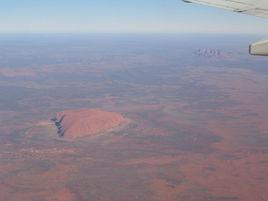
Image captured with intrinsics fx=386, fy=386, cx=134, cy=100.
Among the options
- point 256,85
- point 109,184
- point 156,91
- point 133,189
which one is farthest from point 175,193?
point 256,85

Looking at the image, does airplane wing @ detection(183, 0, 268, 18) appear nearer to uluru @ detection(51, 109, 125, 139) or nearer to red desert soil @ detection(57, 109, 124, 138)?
uluru @ detection(51, 109, 125, 139)

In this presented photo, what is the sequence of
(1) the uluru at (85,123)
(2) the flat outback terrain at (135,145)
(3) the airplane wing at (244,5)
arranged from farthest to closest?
(1) the uluru at (85,123)
(2) the flat outback terrain at (135,145)
(3) the airplane wing at (244,5)

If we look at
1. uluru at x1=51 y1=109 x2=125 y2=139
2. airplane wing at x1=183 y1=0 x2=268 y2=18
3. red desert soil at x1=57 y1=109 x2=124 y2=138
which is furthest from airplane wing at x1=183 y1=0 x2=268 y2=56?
red desert soil at x1=57 y1=109 x2=124 y2=138

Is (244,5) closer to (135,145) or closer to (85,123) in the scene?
(135,145)

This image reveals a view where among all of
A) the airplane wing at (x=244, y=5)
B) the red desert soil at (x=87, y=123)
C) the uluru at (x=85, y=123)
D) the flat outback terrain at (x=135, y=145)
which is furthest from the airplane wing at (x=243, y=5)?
the red desert soil at (x=87, y=123)

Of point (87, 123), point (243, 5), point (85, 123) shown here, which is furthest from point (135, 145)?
point (243, 5)

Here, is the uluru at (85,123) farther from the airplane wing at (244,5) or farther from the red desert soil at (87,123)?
the airplane wing at (244,5)

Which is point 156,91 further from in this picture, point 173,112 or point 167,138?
point 167,138
